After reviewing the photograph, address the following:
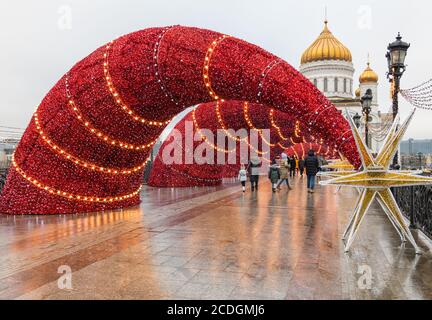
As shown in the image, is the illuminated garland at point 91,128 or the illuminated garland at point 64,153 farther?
the illuminated garland at point 64,153

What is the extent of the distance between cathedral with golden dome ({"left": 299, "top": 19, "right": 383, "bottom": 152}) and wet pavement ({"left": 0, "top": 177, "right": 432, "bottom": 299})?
4432cm

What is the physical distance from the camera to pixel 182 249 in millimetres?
6148

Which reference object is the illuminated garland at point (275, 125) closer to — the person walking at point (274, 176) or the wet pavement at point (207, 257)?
the person walking at point (274, 176)

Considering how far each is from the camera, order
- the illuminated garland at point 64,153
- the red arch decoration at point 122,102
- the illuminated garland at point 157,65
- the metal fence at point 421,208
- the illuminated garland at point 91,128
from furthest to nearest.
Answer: the illuminated garland at point 64,153
the illuminated garland at point 91,128
the illuminated garland at point 157,65
the red arch decoration at point 122,102
the metal fence at point 421,208

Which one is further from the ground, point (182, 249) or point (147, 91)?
point (147, 91)

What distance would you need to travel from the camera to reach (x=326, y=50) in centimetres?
5059

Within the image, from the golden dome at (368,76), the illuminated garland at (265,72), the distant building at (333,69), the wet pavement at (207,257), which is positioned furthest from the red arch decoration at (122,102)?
the golden dome at (368,76)

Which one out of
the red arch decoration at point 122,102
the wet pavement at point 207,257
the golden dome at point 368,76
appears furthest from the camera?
the golden dome at point 368,76

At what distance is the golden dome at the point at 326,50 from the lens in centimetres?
5056

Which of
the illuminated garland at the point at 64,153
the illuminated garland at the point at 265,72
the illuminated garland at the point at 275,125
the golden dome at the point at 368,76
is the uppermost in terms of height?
the golden dome at the point at 368,76

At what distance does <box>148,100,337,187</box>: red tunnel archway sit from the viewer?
1512 centimetres

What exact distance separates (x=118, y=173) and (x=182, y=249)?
474cm
